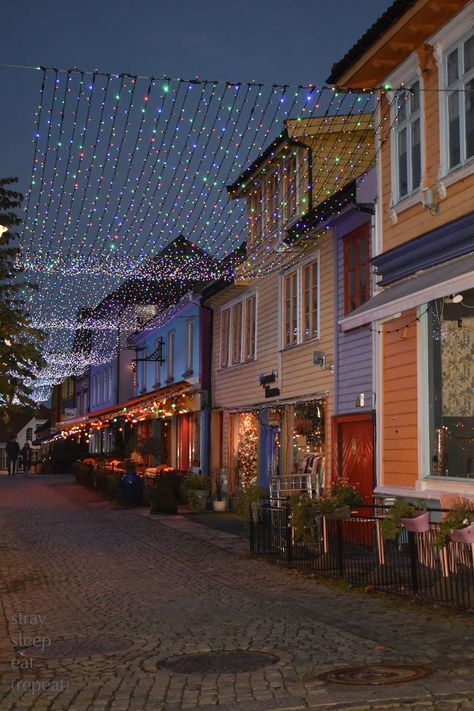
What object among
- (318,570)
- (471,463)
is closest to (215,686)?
(318,570)

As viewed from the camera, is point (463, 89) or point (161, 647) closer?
point (161, 647)

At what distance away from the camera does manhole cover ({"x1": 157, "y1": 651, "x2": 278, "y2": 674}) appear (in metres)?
7.11

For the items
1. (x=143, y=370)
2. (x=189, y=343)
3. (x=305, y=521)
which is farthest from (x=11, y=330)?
(x=143, y=370)

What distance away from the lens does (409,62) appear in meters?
13.3

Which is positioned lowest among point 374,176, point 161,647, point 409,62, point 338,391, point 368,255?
point 161,647

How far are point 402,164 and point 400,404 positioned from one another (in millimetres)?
3711

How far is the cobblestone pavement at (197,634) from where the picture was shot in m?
6.29

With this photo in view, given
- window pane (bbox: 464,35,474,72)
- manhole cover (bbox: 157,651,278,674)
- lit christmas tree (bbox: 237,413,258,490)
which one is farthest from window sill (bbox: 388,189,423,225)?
lit christmas tree (bbox: 237,413,258,490)

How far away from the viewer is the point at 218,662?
24.2ft

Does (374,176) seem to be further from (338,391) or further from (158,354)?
(158,354)

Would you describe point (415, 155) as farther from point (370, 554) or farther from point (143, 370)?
point (143, 370)

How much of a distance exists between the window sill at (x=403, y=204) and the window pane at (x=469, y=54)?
183 cm

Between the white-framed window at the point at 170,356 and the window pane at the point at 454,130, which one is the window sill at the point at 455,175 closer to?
Answer: the window pane at the point at 454,130

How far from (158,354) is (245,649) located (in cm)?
2618
